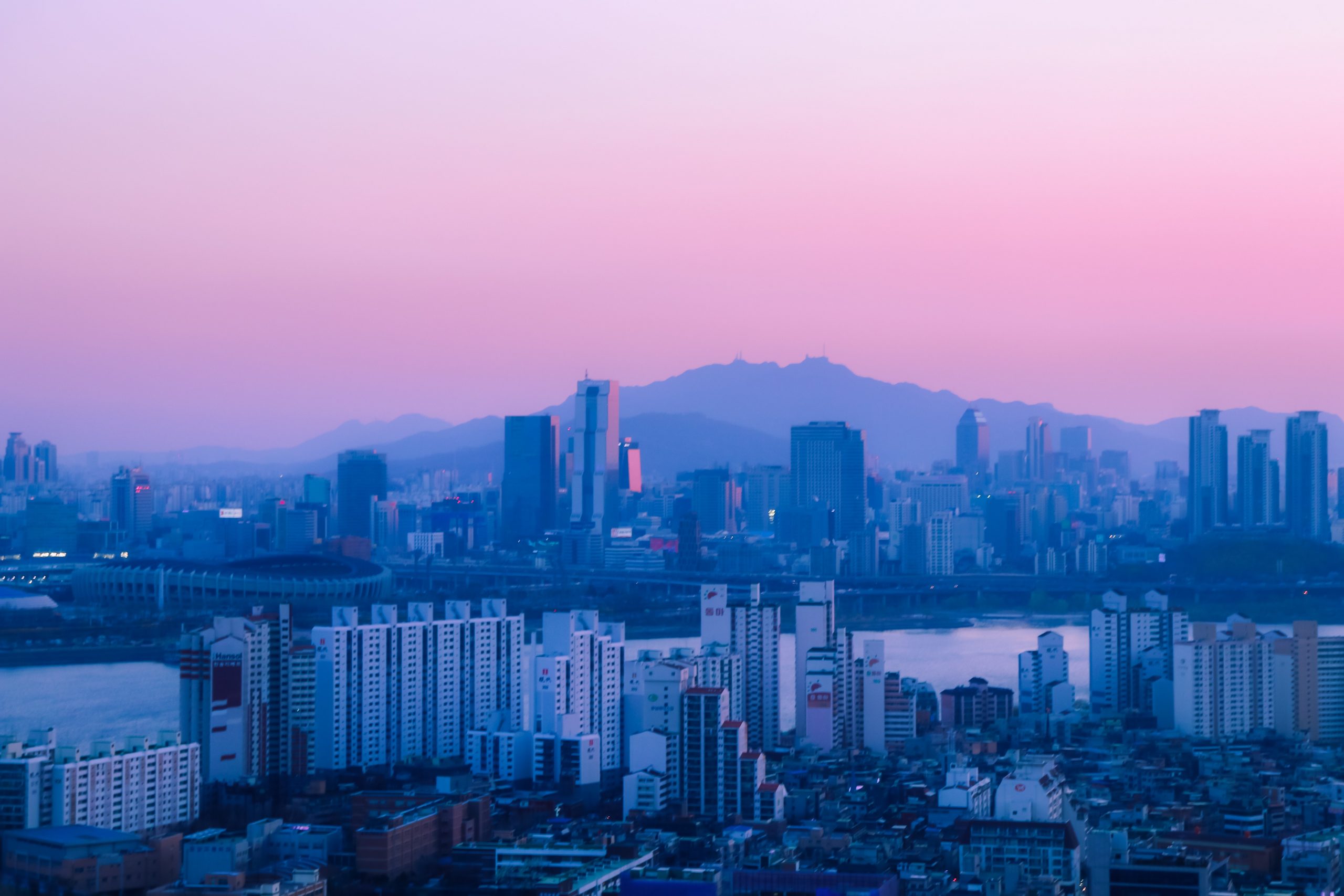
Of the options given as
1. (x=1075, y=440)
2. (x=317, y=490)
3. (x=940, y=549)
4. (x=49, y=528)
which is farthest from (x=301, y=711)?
(x=1075, y=440)

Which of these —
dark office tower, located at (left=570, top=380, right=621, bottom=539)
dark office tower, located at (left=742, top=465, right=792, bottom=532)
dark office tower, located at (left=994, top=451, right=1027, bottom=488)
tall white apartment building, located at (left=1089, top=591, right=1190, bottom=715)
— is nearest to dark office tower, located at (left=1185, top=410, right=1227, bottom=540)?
dark office tower, located at (left=742, top=465, right=792, bottom=532)

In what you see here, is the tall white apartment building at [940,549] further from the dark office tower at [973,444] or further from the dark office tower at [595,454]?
the dark office tower at [973,444]

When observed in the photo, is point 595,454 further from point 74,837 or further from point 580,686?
point 74,837

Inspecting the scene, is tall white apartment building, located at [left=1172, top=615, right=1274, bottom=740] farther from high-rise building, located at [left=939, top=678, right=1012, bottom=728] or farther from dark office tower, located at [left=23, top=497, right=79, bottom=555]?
dark office tower, located at [left=23, top=497, right=79, bottom=555]

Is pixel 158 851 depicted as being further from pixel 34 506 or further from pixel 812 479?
pixel 812 479

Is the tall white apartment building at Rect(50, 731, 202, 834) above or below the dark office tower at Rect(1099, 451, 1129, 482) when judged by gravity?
below
